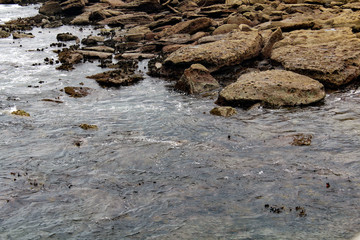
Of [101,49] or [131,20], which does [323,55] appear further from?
[131,20]

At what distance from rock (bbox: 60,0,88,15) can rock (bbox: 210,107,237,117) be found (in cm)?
4038

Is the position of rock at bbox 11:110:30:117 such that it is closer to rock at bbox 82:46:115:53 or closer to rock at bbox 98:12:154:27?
rock at bbox 82:46:115:53

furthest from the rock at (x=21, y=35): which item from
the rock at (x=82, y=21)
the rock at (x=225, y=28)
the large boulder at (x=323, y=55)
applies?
the large boulder at (x=323, y=55)

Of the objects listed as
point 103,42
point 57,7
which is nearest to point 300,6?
point 103,42

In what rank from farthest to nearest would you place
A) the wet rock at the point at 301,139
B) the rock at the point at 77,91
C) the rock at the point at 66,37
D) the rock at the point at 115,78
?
the rock at the point at 66,37 < the rock at the point at 115,78 < the rock at the point at 77,91 < the wet rock at the point at 301,139

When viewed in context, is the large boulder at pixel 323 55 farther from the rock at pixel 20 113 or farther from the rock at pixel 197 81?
the rock at pixel 20 113

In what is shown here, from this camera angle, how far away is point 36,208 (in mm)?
11367

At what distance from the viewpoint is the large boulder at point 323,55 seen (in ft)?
66.4

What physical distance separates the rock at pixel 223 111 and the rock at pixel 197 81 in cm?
378

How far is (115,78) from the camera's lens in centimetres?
2486

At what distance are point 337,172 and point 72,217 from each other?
8.87 m

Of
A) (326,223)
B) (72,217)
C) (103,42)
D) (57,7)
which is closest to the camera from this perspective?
(326,223)

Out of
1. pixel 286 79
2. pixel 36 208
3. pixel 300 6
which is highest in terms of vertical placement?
pixel 300 6

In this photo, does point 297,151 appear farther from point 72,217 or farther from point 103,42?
point 103,42
